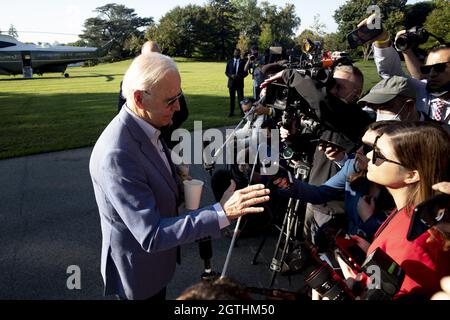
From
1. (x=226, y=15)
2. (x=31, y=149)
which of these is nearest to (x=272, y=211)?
(x=31, y=149)

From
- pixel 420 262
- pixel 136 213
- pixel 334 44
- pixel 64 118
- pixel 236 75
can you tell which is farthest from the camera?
pixel 334 44

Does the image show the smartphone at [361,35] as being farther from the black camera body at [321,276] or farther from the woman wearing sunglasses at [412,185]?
the black camera body at [321,276]

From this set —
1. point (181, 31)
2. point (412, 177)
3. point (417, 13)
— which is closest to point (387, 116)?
point (412, 177)

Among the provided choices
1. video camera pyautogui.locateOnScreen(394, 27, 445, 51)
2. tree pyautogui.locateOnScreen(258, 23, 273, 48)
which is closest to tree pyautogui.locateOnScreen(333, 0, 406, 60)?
tree pyautogui.locateOnScreen(258, 23, 273, 48)

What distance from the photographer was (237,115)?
12281 millimetres

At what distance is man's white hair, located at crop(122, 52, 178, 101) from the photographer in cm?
169

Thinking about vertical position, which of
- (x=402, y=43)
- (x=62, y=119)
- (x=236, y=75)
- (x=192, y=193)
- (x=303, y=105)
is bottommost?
(x=62, y=119)

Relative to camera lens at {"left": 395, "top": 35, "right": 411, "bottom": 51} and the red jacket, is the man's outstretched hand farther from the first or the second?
camera lens at {"left": 395, "top": 35, "right": 411, "bottom": 51}

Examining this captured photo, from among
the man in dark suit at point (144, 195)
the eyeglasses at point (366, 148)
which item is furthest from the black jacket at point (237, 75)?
the man in dark suit at point (144, 195)

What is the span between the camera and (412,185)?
5.94 feet

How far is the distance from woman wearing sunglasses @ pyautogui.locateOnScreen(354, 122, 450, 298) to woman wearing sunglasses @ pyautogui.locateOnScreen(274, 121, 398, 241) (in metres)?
0.27

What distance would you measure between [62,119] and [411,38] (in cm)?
1117

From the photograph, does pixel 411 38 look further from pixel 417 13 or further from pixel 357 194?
pixel 417 13

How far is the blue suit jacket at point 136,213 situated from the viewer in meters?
1.63
